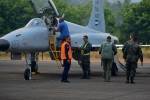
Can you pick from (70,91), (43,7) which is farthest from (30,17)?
(70,91)

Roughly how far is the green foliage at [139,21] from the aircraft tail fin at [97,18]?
40.7 meters

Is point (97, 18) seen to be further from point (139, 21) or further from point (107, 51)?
point (139, 21)

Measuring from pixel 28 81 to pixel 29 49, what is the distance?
279cm

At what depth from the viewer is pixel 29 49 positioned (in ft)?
87.4

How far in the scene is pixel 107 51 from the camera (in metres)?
25.0

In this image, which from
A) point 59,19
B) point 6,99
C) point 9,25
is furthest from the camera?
point 9,25

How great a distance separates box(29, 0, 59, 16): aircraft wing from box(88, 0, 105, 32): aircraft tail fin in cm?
690

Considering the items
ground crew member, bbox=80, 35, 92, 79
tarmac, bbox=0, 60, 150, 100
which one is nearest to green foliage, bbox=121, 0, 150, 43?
ground crew member, bbox=80, 35, 92, 79

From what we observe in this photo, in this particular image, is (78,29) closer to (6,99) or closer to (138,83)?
(138,83)

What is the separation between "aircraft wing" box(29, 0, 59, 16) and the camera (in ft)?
91.5

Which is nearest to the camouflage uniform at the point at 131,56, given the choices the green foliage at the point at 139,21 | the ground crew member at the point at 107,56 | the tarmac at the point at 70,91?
the tarmac at the point at 70,91

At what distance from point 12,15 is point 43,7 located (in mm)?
45841

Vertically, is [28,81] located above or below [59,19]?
below

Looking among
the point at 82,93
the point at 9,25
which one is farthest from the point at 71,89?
the point at 9,25
